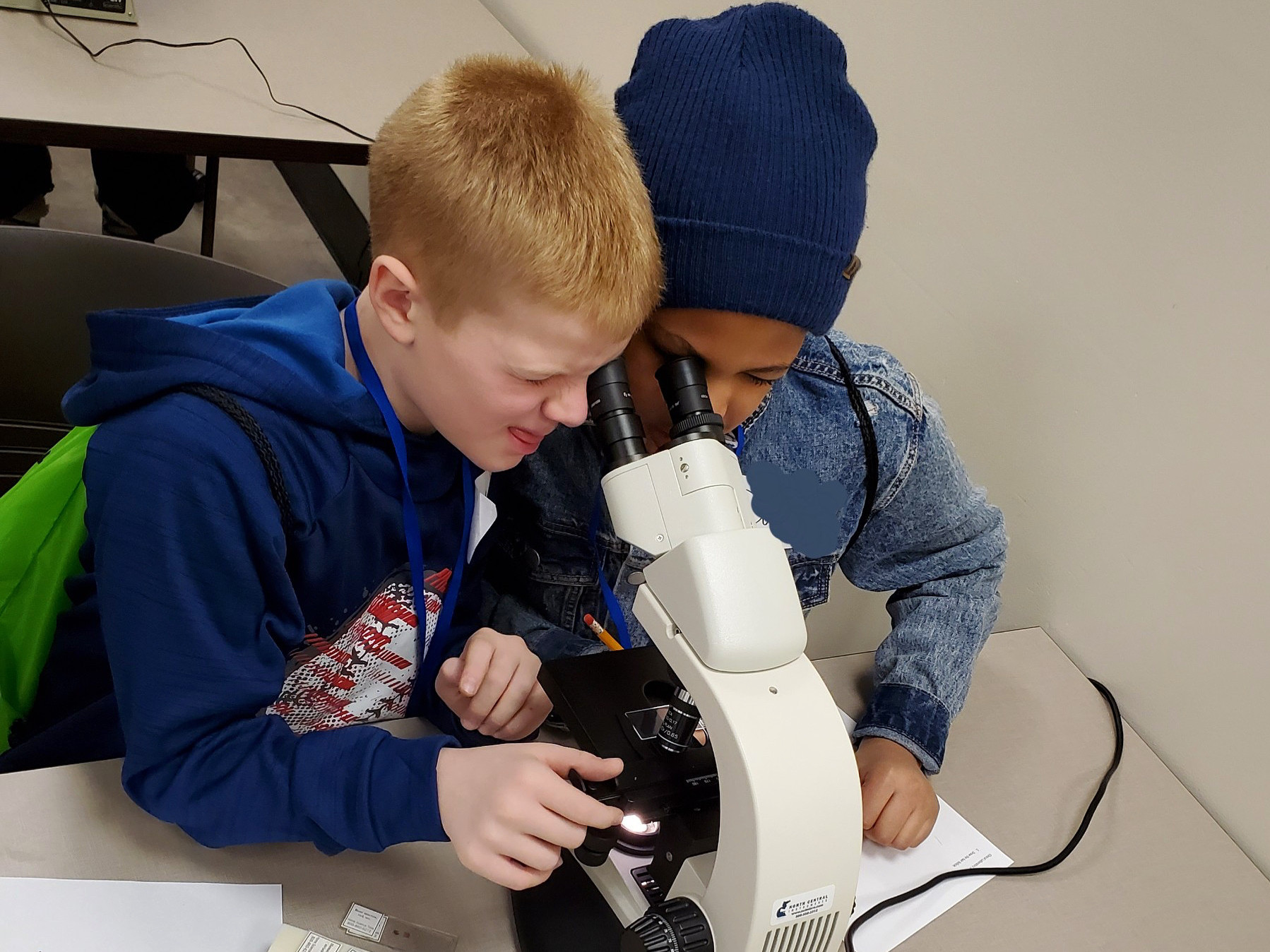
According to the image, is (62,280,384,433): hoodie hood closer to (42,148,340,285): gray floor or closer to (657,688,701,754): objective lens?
(657,688,701,754): objective lens

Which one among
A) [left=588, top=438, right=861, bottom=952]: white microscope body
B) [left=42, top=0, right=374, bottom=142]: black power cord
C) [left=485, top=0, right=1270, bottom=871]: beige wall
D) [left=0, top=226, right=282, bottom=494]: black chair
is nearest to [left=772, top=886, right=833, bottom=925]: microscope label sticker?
[left=588, top=438, right=861, bottom=952]: white microscope body

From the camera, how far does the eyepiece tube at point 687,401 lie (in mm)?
697

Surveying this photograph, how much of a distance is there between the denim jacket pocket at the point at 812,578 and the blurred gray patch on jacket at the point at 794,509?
0.27 meters

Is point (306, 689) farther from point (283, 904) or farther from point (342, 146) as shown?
point (342, 146)

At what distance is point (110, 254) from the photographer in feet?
4.12

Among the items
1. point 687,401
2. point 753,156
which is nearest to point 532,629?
point 687,401

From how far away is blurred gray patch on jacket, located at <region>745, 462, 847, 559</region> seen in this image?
0.72 meters

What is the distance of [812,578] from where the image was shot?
1.16 m

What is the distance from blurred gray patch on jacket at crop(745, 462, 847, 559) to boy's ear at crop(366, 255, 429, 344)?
0.95ft

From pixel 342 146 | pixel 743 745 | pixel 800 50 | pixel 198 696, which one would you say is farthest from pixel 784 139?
pixel 342 146

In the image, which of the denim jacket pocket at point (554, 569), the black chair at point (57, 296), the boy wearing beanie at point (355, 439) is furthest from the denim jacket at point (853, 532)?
the black chair at point (57, 296)

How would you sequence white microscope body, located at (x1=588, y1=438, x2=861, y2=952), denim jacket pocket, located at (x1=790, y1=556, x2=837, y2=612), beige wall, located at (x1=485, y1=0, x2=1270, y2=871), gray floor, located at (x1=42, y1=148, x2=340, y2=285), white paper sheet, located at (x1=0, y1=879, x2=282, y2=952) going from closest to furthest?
white microscope body, located at (x1=588, y1=438, x2=861, y2=952), white paper sheet, located at (x1=0, y1=879, x2=282, y2=952), beige wall, located at (x1=485, y1=0, x2=1270, y2=871), denim jacket pocket, located at (x1=790, y1=556, x2=837, y2=612), gray floor, located at (x1=42, y1=148, x2=340, y2=285)

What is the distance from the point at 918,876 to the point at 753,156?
0.66m

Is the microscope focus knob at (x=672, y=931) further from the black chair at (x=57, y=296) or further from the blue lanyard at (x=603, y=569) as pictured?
the black chair at (x=57, y=296)
